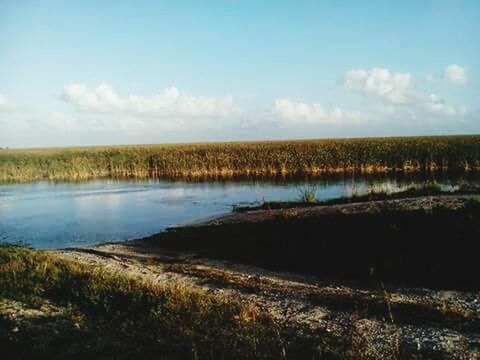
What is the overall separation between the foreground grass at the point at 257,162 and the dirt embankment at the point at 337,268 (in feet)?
65.4

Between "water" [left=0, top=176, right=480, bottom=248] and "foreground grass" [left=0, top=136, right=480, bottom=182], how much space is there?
4.16 meters

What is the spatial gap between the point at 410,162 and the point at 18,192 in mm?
28968

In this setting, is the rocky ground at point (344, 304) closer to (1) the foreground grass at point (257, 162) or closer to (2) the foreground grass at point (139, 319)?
(2) the foreground grass at point (139, 319)

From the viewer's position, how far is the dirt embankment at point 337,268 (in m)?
7.87

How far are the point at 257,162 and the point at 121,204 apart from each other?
14209mm

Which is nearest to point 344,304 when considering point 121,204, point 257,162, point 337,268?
point 337,268

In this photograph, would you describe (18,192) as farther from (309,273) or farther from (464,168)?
(464,168)

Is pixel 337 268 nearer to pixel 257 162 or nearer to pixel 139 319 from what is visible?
pixel 139 319

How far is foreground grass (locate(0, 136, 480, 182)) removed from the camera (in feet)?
122

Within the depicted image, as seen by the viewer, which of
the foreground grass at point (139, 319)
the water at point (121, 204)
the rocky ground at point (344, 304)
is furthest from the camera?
the water at point (121, 204)

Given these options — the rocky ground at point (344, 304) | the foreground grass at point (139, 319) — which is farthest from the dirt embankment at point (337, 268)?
the foreground grass at point (139, 319)

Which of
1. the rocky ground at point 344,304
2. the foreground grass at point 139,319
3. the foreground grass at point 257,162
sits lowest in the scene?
the rocky ground at point 344,304

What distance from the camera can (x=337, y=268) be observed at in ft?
45.0

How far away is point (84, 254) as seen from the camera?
638 inches
